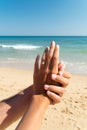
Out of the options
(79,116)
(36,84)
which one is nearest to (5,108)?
(36,84)

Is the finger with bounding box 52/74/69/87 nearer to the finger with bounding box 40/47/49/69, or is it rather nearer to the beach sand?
the finger with bounding box 40/47/49/69

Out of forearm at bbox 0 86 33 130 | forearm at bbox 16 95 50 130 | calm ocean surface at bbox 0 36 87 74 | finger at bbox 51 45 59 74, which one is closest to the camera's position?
forearm at bbox 16 95 50 130

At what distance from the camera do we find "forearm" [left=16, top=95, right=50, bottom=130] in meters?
1.09

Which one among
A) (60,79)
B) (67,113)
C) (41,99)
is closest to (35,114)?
(41,99)

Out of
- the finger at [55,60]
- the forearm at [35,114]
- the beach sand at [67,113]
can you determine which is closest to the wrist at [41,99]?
the forearm at [35,114]

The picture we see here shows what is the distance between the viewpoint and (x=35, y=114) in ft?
3.69

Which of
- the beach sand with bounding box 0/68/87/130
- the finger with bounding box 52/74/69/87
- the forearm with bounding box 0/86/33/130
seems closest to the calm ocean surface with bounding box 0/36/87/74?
the beach sand with bounding box 0/68/87/130

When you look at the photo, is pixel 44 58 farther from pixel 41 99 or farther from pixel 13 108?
pixel 13 108

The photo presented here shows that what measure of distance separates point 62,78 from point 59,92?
0.06m

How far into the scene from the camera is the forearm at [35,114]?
1092 mm

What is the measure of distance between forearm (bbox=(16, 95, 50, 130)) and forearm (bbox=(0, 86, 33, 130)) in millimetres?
254

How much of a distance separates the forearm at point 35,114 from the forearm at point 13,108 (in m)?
0.25

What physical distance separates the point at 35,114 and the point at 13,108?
1.25 feet

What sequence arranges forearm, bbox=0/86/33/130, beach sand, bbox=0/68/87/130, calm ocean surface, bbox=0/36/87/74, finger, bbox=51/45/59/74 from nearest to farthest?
finger, bbox=51/45/59/74 → forearm, bbox=0/86/33/130 → beach sand, bbox=0/68/87/130 → calm ocean surface, bbox=0/36/87/74
